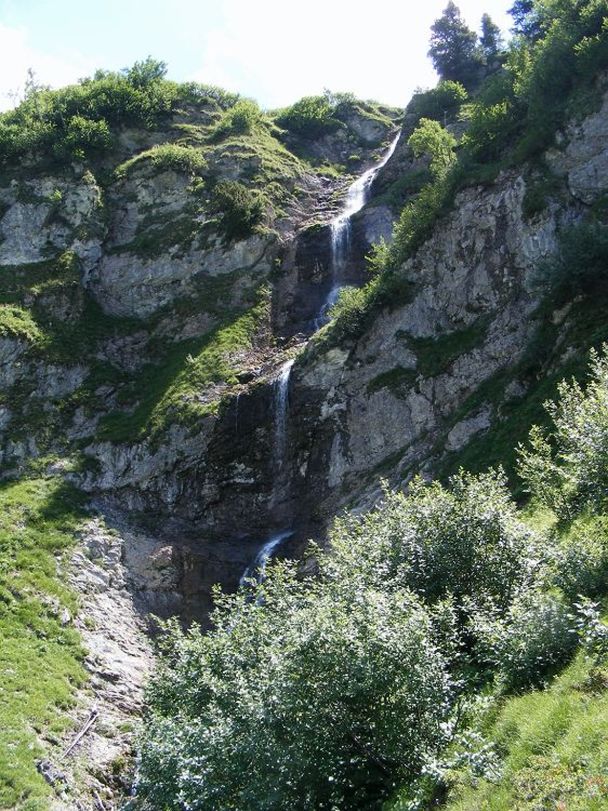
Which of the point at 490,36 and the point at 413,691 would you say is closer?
the point at 413,691

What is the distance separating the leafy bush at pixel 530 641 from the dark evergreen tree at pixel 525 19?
46.7m

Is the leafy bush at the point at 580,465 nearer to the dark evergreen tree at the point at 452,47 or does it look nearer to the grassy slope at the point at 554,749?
the grassy slope at the point at 554,749

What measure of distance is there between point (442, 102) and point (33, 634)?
154 ft

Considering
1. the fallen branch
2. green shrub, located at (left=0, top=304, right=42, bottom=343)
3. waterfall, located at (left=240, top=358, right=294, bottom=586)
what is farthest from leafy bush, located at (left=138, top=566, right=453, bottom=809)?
green shrub, located at (left=0, top=304, right=42, bottom=343)

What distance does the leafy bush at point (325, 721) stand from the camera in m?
8.82

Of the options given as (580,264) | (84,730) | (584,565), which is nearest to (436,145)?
(580,264)

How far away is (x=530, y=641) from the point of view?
961cm

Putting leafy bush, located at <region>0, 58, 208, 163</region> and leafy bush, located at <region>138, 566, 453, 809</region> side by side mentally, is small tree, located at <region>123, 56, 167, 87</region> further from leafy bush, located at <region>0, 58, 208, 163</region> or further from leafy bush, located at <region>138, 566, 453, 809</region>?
leafy bush, located at <region>138, 566, 453, 809</region>

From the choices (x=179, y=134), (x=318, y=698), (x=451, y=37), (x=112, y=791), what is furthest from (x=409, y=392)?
(x=451, y=37)

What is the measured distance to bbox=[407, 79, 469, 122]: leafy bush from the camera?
50.8m

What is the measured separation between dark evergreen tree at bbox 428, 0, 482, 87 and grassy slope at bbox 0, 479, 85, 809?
5063 cm

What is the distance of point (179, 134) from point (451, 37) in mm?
26794

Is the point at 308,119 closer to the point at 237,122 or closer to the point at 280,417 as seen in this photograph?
the point at 237,122

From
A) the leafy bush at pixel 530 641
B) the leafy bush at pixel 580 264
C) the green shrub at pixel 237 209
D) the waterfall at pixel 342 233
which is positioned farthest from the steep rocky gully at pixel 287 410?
the leafy bush at pixel 530 641
